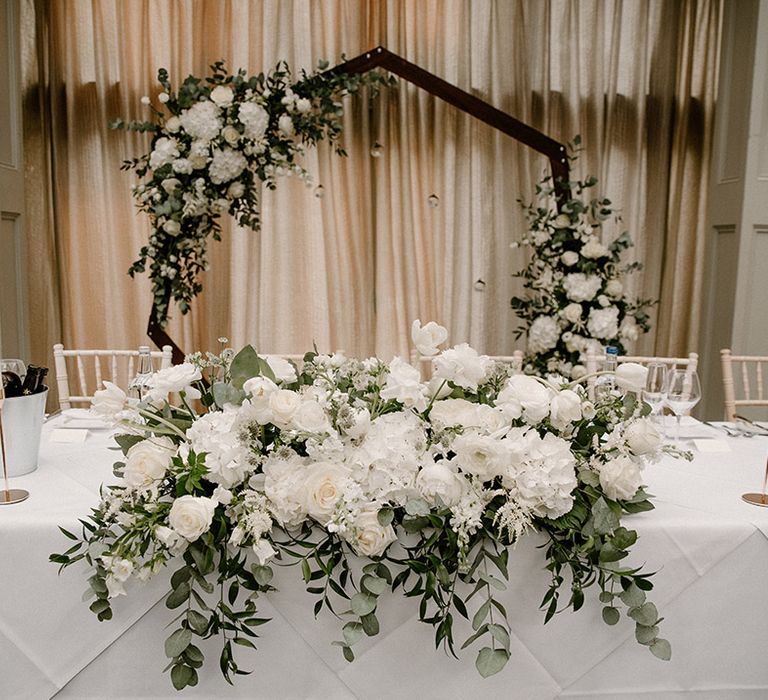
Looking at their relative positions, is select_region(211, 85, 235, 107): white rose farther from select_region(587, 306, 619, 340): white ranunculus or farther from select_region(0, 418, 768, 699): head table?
select_region(0, 418, 768, 699): head table

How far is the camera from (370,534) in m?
0.95

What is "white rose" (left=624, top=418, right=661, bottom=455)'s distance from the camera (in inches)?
41.6

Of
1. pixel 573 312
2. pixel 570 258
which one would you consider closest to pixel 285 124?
pixel 570 258

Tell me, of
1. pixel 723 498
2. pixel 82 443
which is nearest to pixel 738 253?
pixel 723 498

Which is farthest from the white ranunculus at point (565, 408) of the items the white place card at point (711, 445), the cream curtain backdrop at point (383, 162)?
the cream curtain backdrop at point (383, 162)

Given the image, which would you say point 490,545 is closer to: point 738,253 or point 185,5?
point 738,253

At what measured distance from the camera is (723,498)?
1297 mm

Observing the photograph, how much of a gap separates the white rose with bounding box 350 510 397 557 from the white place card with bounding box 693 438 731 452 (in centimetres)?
106

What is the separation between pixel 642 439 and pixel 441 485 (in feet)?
1.12

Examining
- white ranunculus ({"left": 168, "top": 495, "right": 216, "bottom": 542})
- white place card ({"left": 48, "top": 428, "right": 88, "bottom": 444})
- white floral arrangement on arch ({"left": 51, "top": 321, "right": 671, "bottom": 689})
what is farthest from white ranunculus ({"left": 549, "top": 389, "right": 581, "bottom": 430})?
white place card ({"left": 48, "top": 428, "right": 88, "bottom": 444})

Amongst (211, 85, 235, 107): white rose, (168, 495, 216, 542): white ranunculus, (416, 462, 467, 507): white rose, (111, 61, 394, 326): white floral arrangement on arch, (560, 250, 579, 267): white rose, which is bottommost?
(168, 495, 216, 542): white ranunculus

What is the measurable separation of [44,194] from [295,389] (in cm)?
286

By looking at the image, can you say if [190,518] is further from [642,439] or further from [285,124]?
[285,124]

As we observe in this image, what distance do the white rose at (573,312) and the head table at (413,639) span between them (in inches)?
75.1
